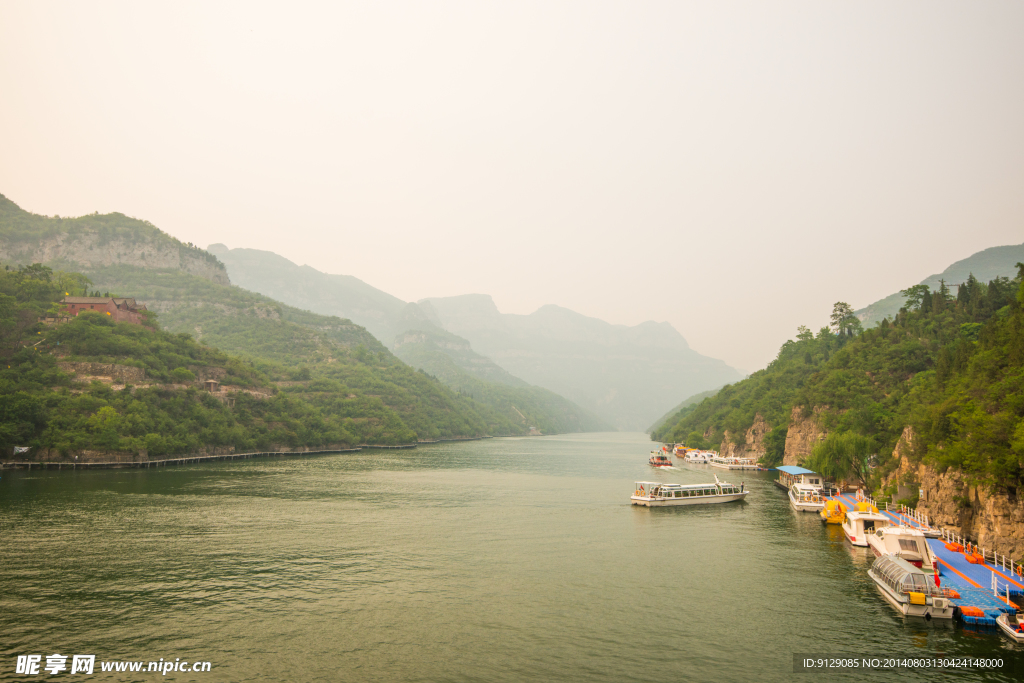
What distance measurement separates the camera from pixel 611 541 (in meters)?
55.0

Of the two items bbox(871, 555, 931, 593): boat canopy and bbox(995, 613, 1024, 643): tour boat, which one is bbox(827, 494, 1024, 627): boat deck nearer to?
bbox(995, 613, 1024, 643): tour boat

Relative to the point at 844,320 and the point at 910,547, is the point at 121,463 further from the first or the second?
the point at 844,320

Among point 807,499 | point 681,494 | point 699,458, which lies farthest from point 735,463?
point 807,499

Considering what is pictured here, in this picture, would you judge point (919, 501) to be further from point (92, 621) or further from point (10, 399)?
point (10, 399)

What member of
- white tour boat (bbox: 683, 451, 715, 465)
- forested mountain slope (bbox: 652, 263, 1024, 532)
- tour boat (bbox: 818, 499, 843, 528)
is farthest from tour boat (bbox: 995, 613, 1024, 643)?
white tour boat (bbox: 683, 451, 715, 465)

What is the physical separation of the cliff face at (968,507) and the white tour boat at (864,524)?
4.33 metres

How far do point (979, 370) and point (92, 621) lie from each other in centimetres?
7330

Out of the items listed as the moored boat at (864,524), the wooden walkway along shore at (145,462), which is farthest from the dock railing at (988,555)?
the wooden walkway along shore at (145,462)

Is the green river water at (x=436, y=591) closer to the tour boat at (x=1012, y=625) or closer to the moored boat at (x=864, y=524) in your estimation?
the tour boat at (x=1012, y=625)

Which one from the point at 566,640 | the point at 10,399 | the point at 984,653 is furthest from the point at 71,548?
the point at 10,399

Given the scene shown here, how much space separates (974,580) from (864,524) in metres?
18.4

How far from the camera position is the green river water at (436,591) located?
27797mm

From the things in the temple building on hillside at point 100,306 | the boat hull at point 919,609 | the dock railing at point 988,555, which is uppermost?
the temple building on hillside at point 100,306

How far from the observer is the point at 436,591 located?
3844 cm
